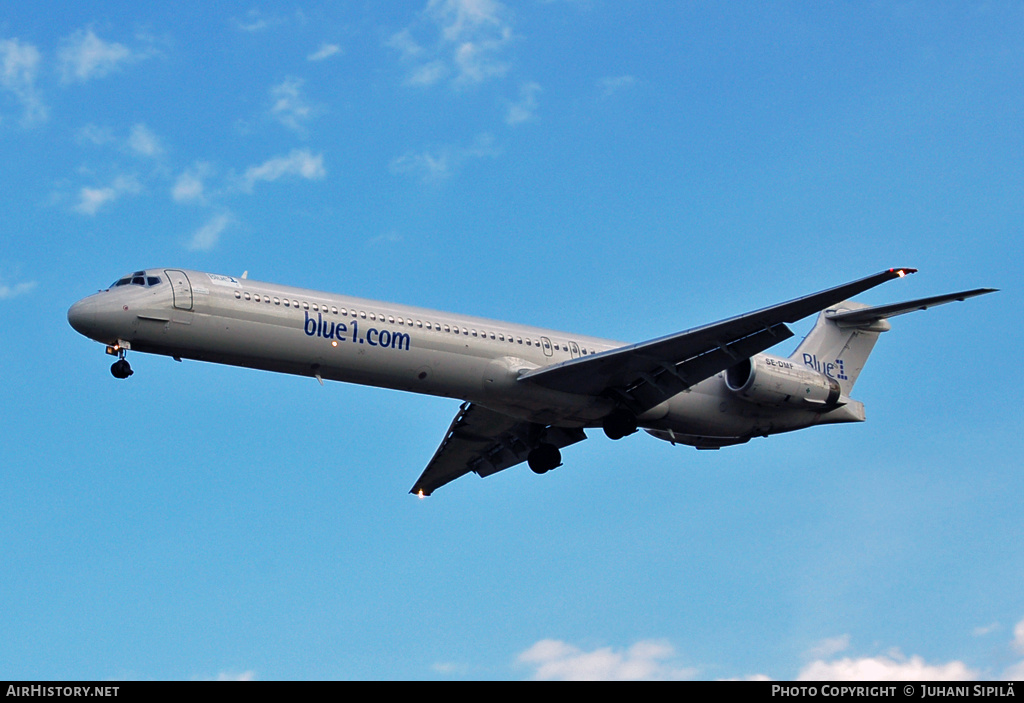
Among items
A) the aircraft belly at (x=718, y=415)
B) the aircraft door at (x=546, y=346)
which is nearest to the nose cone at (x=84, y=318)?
the aircraft door at (x=546, y=346)

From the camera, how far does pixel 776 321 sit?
23.1m

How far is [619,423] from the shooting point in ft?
83.3

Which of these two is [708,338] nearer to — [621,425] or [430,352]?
[621,425]

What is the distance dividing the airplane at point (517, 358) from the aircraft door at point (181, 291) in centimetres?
3

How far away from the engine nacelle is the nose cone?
13.7 meters

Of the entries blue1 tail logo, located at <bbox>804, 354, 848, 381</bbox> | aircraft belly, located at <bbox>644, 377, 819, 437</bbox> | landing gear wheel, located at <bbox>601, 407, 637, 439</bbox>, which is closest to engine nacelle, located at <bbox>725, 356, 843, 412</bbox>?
aircraft belly, located at <bbox>644, 377, 819, 437</bbox>

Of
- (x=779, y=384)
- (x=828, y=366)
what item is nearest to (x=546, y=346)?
(x=779, y=384)

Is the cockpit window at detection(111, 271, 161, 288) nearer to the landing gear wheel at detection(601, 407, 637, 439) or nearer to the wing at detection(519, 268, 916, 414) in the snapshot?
the wing at detection(519, 268, 916, 414)

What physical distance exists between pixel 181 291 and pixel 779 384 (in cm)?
1341

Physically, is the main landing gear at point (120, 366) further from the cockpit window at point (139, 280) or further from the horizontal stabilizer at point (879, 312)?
the horizontal stabilizer at point (879, 312)

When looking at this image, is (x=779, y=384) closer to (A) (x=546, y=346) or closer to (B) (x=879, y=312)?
(B) (x=879, y=312)
